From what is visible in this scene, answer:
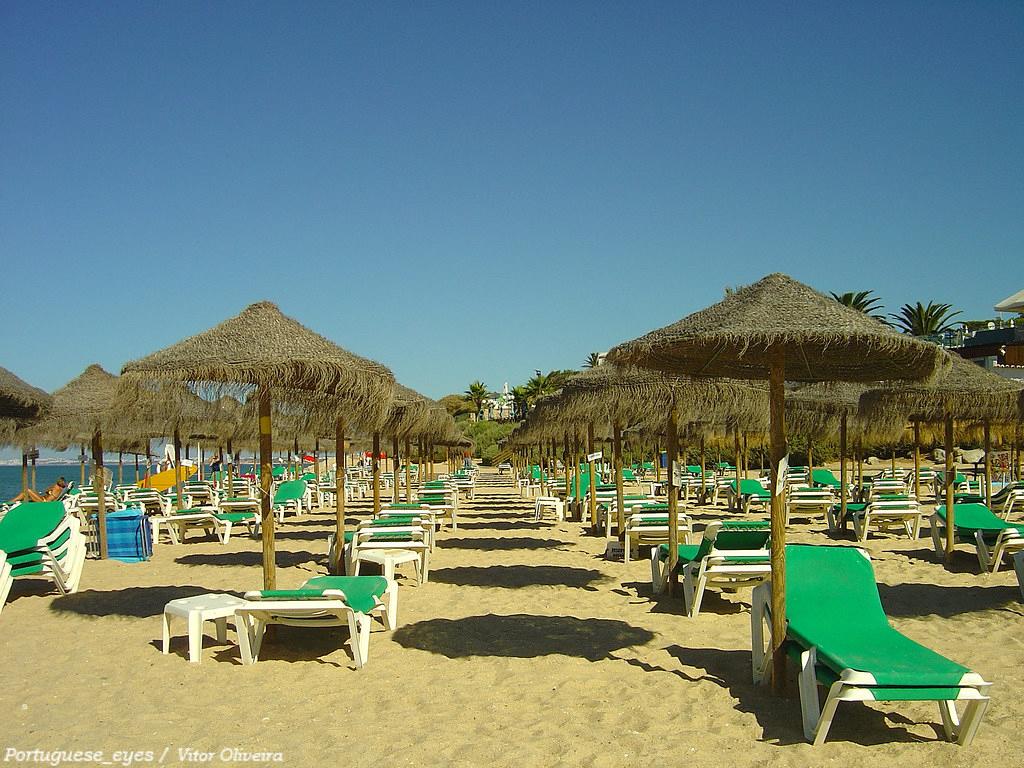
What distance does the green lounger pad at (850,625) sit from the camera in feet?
11.3

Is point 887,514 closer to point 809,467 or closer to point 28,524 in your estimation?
point 809,467

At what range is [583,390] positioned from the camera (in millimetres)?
8945

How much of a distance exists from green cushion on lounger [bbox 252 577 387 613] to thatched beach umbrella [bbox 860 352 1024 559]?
6.14 m

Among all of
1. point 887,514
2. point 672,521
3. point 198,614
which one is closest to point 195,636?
point 198,614

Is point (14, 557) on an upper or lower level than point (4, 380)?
lower

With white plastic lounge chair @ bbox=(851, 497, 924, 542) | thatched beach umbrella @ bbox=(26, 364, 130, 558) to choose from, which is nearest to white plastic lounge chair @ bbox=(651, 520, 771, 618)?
white plastic lounge chair @ bbox=(851, 497, 924, 542)

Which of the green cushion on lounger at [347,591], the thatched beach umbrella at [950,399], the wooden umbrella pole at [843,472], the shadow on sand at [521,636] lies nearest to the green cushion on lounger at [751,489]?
the wooden umbrella pole at [843,472]

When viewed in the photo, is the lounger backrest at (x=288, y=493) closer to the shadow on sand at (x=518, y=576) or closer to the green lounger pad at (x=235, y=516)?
the green lounger pad at (x=235, y=516)

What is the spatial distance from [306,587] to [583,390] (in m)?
4.27

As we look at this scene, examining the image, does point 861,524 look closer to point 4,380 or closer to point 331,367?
point 331,367

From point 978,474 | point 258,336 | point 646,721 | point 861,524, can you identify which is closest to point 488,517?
point 861,524

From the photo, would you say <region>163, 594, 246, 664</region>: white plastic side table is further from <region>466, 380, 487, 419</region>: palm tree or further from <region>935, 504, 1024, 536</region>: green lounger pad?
<region>466, 380, 487, 419</region>: palm tree

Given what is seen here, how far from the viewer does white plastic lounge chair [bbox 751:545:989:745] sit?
3.39m

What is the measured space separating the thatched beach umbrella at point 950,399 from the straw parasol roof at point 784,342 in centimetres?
390
